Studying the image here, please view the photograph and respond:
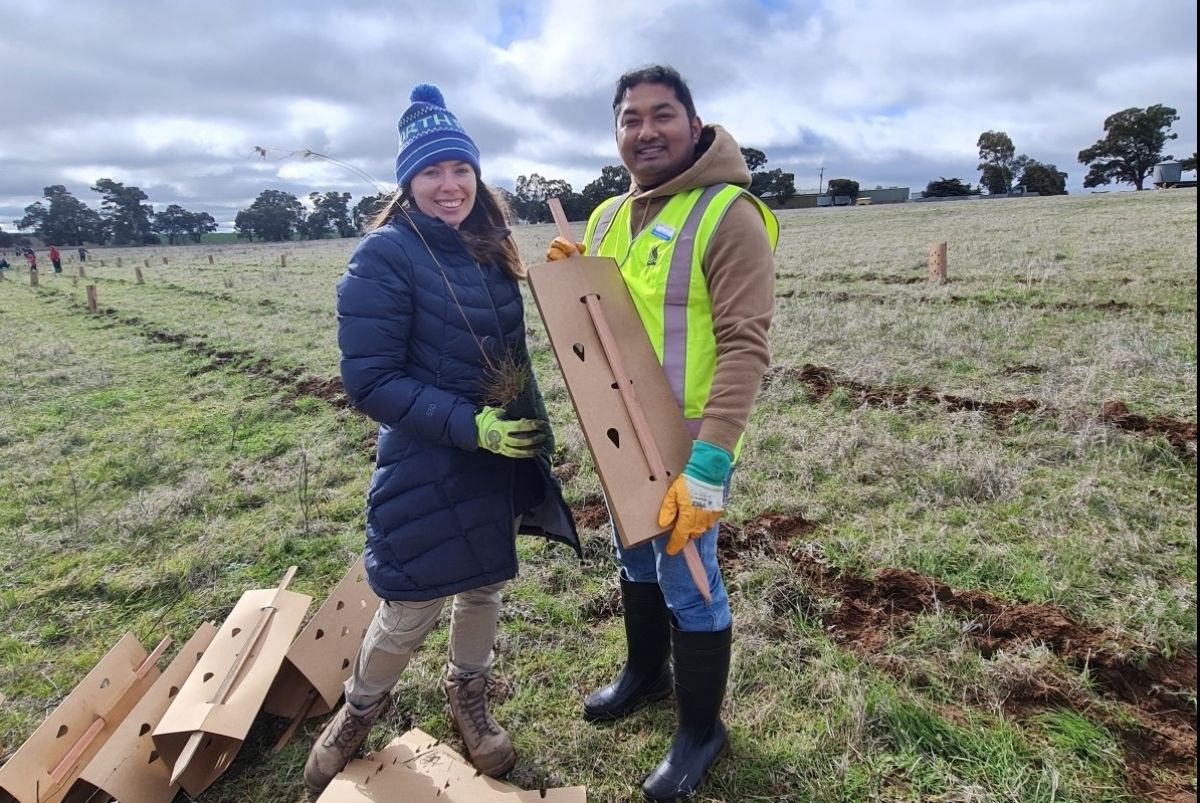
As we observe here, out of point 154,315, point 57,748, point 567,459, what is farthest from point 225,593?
point 154,315

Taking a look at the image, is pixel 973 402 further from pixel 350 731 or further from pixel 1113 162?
pixel 1113 162

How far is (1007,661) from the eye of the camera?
2.53 metres

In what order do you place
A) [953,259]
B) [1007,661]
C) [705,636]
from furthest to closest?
[953,259] < [1007,661] < [705,636]

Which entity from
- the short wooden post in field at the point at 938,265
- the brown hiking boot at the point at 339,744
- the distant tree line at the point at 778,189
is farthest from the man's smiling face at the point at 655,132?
the distant tree line at the point at 778,189

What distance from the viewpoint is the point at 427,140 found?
194 centimetres

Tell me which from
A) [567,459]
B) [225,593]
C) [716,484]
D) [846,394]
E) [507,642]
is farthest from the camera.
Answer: [846,394]

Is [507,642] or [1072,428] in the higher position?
[1072,428]

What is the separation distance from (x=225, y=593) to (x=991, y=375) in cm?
612

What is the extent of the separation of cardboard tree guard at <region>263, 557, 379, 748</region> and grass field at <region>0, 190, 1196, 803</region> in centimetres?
9

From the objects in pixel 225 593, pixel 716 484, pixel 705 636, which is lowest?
pixel 225 593

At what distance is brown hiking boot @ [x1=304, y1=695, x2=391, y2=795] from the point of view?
7.31 ft

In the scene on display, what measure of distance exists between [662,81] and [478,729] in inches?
87.3

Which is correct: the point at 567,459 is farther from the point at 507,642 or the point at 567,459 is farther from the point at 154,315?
the point at 154,315

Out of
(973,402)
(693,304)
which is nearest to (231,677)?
(693,304)
